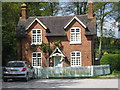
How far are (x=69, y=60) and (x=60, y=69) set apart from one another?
7.39 metres

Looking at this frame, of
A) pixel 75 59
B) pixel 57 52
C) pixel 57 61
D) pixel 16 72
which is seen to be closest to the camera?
pixel 16 72

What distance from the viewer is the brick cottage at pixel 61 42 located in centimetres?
3450

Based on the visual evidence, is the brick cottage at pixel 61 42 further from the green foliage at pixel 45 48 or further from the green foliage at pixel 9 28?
the green foliage at pixel 9 28

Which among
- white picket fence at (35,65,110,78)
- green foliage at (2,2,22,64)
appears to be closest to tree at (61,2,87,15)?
green foliage at (2,2,22,64)

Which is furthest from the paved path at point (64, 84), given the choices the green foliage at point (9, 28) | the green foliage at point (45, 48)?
the green foliage at point (9, 28)

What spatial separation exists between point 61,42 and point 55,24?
3.14 m

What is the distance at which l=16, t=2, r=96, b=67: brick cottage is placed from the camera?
34.5 meters

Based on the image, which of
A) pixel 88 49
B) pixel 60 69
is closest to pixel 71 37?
pixel 88 49

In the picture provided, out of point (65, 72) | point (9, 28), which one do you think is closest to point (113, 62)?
point (65, 72)

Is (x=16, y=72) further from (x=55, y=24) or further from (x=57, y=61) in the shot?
(x=55, y=24)

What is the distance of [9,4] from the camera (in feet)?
128

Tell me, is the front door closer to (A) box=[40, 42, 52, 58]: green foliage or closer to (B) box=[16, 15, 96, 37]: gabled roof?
(A) box=[40, 42, 52, 58]: green foliage

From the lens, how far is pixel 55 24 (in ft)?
120

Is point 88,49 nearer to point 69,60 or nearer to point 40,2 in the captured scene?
point 69,60
